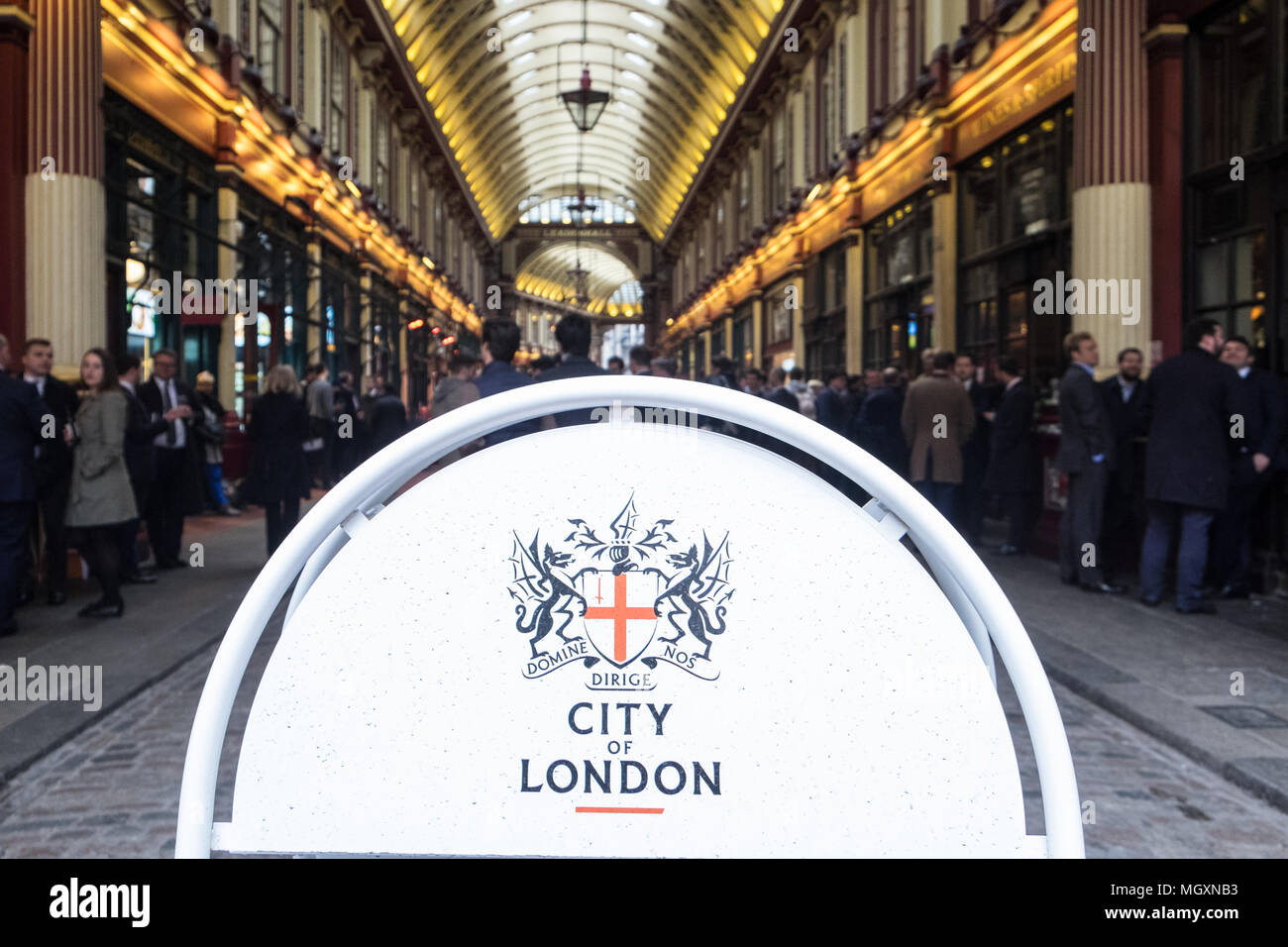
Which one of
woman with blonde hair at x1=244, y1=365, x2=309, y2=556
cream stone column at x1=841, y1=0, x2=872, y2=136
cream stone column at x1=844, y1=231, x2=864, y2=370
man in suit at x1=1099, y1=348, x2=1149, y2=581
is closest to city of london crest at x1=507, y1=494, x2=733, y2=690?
man in suit at x1=1099, y1=348, x2=1149, y2=581

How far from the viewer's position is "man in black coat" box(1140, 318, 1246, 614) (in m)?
6.92

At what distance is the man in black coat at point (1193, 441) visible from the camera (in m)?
6.92

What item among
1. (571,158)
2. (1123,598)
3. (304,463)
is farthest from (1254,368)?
(571,158)

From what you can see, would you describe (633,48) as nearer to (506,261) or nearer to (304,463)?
(506,261)

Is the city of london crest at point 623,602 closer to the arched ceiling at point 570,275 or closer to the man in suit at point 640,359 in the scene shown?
the man in suit at point 640,359

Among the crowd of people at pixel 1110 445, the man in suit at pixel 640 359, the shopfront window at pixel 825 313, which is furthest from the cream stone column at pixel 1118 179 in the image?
the shopfront window at pixel 825 313

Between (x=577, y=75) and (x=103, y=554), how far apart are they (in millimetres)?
31483

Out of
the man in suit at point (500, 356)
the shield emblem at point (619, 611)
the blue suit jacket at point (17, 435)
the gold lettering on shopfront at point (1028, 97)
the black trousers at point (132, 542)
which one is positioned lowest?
the black trousers at point (132, 542)

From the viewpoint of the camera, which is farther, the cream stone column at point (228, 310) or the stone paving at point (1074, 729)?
the cream stone column at point (228, 310)

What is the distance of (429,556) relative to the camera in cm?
127

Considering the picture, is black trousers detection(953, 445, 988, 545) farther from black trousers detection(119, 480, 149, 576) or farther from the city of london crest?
the city of london crest

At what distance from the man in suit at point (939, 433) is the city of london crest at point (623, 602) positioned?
8.80 meters

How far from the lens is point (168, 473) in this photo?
916 centimetres

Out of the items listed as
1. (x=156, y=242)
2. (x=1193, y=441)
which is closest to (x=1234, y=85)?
(x=1193, y=441)
